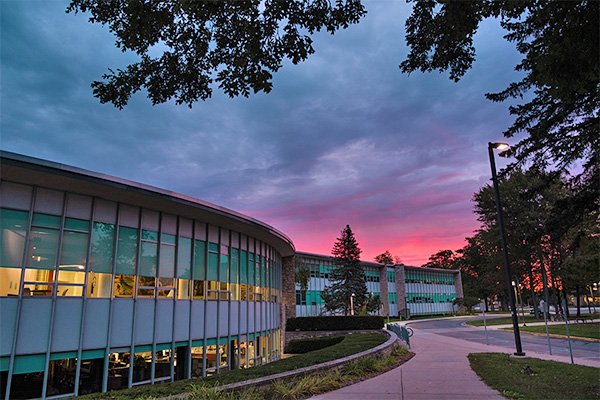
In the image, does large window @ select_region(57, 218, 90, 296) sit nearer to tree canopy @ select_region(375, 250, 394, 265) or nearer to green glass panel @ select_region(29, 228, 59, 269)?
green glass panel @ select_region(29, 228, 59, 269)

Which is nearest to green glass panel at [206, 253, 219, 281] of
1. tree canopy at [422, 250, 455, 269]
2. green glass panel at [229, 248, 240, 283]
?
green glass panel at [229, 248, 240, 283]

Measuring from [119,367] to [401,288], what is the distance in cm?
5853

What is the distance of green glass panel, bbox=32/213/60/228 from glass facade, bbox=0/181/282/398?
29 millimetres

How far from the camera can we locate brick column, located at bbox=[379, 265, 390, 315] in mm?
63925

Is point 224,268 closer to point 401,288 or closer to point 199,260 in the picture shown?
→ point 199,260

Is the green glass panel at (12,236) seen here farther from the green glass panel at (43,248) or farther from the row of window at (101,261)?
the green glass panel at (43,248)

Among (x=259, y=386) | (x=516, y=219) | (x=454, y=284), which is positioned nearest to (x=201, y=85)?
(x=259, y=386)

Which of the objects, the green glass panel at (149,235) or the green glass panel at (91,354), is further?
the green glass panel at (149,235)

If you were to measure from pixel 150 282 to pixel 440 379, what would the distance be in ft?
33.0

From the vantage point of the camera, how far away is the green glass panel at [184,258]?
53.2 feet

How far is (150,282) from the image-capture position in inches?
585

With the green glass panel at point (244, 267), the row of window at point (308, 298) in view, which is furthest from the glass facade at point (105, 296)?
the row of window at point (308, 298)

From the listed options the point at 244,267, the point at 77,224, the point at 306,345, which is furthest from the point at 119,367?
the point at 306,345

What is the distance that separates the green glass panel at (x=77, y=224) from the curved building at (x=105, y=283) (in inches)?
1.2
